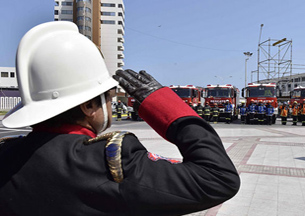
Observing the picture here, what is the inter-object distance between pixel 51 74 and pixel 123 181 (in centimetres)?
50

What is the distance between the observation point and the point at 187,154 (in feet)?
3.32

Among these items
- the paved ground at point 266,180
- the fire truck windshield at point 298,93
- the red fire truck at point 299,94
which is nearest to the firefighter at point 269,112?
the red fire truck at point 299,94

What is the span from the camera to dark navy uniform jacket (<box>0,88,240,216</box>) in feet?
3.12

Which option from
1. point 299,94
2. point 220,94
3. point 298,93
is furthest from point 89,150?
point 298,93

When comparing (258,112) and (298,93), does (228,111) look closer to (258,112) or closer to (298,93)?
(258,112)

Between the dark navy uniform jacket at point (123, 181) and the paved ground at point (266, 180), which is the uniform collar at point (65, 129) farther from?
the paved ground at point (266, 180)

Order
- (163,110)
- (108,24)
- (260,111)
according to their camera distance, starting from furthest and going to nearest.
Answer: (108,24) → (260,111) → (163,110)

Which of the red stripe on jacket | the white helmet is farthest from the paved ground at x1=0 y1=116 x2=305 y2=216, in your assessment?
the white helmet

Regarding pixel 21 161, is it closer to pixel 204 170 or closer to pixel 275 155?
pixel 204 170

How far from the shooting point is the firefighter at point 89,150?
0.96 metres

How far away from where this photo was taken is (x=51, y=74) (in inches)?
42.9

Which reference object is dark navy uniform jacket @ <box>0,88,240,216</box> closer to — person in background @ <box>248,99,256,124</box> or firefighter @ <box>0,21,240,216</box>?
firefighter @ <box>0,21,240,216</box>

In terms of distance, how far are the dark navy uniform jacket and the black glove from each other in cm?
18

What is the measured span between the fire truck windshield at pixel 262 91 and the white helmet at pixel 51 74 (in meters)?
20.1
